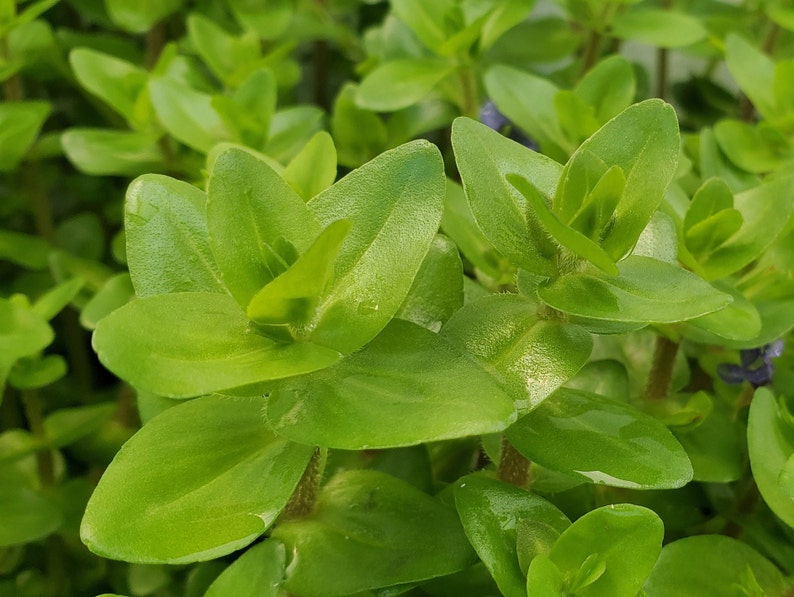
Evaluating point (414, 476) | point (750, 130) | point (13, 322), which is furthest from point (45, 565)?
point (750, 130)

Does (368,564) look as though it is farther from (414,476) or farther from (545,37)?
(545,37)

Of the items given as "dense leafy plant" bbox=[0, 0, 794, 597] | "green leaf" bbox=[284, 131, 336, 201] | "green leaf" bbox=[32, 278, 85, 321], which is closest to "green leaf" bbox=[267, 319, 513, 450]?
"dense leafy plant" bbox=[0, 0, 794, 597]

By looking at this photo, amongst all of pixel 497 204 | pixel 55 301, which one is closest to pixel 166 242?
pixel 497 204

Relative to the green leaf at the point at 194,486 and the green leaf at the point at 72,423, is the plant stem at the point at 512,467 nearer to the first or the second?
the green leaf at the point at 194,486

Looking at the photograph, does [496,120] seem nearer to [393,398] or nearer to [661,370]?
A: [661,370]

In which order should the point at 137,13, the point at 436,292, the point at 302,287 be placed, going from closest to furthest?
1. the point at 302,287
2. the point at 436,292
3. the point at 137,13

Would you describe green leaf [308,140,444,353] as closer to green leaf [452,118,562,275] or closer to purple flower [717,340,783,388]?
green leaf [452,118,562,275]
